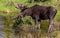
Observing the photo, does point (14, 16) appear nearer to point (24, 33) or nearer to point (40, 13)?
point (40, 13)

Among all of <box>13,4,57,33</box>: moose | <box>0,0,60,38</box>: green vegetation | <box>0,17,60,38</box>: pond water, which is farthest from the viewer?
<box>0,0,60,38</box>: green vegetation

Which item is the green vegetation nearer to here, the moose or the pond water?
the pond water

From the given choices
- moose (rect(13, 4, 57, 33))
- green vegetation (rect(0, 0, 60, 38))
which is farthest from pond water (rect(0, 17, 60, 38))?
moose (rect(13, 4, 57, 33))

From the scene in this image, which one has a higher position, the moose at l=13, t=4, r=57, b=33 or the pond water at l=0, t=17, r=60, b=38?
the moose at l=13, t=4, r=57, b=33

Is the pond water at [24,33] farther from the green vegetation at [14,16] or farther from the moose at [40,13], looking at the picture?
the moose at [40,13]

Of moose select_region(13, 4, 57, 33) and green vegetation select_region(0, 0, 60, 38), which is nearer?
moose select_region(13, 4, 57, 33)

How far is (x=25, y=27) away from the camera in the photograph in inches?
513

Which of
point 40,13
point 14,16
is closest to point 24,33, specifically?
point 40,13

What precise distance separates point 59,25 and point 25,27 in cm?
168

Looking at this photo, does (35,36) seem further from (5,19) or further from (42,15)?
(5,19)

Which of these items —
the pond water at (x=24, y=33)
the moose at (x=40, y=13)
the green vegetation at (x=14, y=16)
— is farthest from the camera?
the green vegetation at (x=14, y=16)

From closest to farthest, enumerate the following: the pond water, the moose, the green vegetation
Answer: the pond water → the moose → the green vegetation

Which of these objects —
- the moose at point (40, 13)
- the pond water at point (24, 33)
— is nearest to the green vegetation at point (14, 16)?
the pond water at point (24, 33)

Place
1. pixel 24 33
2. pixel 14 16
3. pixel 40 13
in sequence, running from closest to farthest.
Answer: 1. pixel 24 33
2. pixel 40 13
3. pixel 14 16
